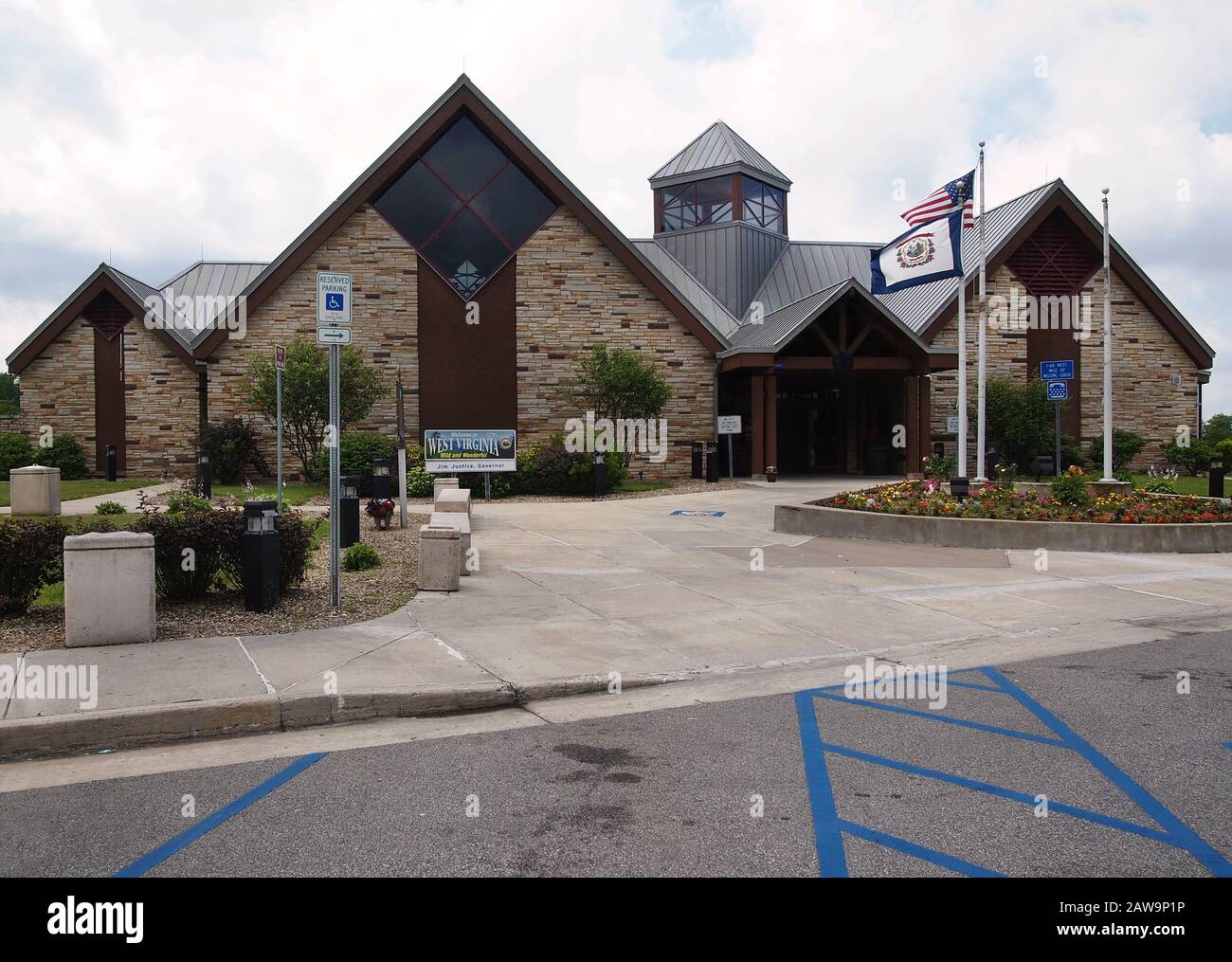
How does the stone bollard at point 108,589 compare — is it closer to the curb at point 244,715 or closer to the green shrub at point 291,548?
the green shrub at point 291,548

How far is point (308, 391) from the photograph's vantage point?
981 inches

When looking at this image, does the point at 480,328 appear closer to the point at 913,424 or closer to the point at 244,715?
the point at 913,424

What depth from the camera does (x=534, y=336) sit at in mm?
28219

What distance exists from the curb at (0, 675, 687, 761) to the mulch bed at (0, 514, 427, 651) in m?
2.16

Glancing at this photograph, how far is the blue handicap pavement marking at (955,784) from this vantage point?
3949 millimetres

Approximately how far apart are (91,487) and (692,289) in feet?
66.4

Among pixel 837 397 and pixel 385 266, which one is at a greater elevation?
pixel 385 266

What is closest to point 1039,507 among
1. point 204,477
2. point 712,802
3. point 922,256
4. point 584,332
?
point 922,256

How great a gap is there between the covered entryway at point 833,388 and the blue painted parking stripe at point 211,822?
72.3 ft

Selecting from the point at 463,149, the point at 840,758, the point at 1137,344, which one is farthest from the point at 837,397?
the point at 840,758

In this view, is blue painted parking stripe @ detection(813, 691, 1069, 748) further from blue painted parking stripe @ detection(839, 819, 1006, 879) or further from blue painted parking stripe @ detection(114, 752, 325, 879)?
blue painted parking stripe @ detection(114, 752, 325, 879)

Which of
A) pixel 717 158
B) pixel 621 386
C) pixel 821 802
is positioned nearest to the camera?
pixel 821 802
